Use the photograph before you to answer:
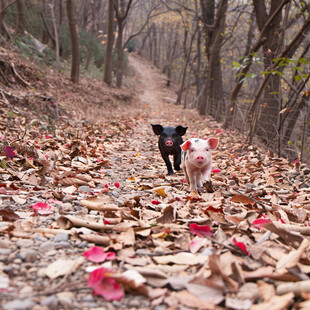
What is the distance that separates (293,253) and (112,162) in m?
4.15

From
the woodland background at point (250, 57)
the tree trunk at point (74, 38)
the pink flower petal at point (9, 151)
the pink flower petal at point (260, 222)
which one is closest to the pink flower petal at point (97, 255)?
the pink flower petal at point (260, 222)

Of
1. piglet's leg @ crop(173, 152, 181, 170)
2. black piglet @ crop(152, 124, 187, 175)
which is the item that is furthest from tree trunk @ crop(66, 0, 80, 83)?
piglet's leg @ crop(173, 152, 181, 170)

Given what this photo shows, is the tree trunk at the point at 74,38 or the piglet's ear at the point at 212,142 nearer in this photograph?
the piglet's ear at the point at 212,142

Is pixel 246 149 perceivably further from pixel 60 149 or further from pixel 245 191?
pixel 60 149

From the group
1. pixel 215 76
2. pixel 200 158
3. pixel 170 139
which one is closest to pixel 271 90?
pixel 170 139

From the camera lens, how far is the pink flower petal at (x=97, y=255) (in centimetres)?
191

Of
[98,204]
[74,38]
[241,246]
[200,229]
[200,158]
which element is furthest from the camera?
[74,38]

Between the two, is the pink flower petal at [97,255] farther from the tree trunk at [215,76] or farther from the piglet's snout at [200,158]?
the tree trunk at [215,76]

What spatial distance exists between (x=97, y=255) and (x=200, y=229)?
838 mm

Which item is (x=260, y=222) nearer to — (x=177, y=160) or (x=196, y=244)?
(x=196, y=244)

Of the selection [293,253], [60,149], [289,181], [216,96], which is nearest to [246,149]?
[289,181]

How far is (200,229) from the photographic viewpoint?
94.3 inches

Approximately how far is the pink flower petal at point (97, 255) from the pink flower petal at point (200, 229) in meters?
0.67

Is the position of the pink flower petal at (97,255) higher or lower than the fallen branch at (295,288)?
lower
